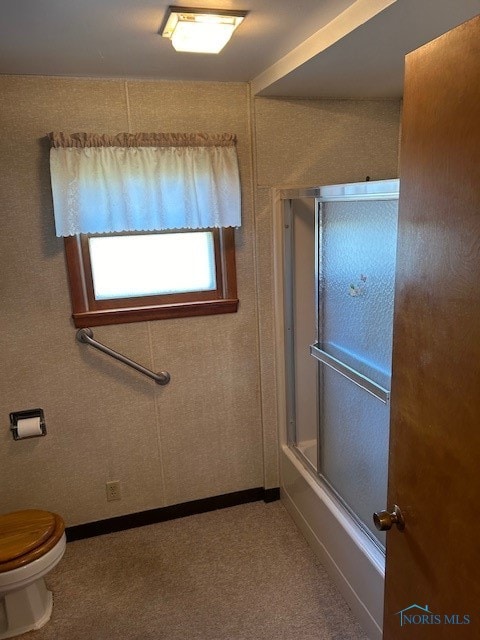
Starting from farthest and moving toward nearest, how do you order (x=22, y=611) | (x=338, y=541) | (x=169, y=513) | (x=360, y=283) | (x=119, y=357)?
(x=169, y=513)
(x=119, y=357)
(x=338, y=541)
(x=22, y=611)
(x=360, y=283)

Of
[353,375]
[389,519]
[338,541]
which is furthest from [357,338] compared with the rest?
[338,541]

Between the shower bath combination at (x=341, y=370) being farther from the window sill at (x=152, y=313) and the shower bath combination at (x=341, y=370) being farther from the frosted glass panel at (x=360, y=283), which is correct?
the window sill at (x=152, y=313)

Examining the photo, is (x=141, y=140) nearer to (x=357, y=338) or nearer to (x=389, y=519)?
(x=357, y=338)

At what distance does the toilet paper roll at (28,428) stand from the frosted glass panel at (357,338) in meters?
1.33

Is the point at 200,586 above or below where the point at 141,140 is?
below

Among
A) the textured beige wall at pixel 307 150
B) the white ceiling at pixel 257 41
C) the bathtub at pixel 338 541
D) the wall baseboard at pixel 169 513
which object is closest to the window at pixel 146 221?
Answer: the textured beige wall at pixel 307 150

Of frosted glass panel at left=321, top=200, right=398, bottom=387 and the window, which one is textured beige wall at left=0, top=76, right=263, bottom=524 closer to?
the window

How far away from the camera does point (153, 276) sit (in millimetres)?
2285

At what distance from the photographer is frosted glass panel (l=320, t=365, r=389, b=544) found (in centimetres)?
174

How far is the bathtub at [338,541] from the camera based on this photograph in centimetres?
173

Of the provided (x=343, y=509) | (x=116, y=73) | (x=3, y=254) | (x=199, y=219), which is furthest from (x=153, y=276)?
(x=343, y=509)

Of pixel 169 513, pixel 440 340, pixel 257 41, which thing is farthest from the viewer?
pixel 169 513

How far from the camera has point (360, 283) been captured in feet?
5.78

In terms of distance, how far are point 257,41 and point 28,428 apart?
1881 millimetres
